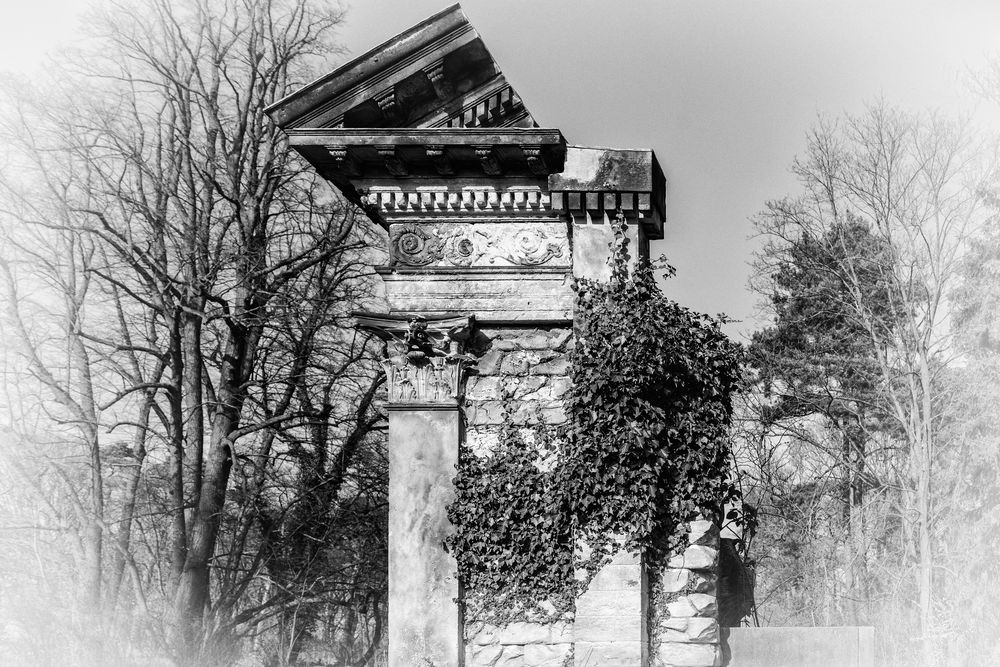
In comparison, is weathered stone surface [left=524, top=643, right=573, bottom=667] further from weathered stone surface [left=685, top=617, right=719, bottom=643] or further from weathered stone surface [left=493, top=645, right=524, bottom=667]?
weathered stone surface [left=685, top=617, right=719, bottom=643]

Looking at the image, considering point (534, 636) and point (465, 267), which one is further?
point (465, 267)

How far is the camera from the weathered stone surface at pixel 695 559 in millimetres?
8078

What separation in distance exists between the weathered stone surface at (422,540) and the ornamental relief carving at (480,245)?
1.19 m

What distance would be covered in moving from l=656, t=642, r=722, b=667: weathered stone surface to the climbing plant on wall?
0.67m

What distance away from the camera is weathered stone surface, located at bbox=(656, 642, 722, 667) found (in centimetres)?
795

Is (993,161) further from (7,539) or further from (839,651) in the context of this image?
(7,539)

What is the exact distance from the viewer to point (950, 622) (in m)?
14.8

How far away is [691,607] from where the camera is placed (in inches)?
316

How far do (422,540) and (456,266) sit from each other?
6.83 ft

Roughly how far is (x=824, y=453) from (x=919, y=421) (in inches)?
97.9

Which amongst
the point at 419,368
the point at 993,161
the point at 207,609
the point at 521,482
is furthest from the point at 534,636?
the point at 993,161

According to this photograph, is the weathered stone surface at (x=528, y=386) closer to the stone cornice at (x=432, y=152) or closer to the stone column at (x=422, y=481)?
the stone column at (x=422, y=481)

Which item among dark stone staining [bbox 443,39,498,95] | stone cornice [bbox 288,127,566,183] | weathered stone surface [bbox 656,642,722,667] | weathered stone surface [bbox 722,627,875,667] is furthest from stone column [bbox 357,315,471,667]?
weathered stone surface [bbox 722,627,875,667]

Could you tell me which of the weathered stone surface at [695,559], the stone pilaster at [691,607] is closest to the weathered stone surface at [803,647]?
the stone pilaster at [691,607]
